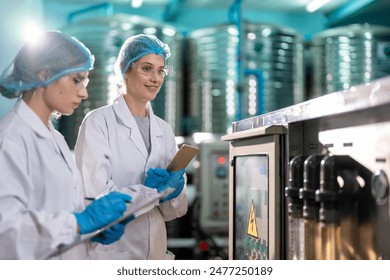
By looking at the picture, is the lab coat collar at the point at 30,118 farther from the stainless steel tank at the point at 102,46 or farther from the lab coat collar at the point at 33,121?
the stainless steel tank at the point at 102,46

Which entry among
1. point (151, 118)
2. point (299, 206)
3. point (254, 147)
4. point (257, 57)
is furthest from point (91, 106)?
point (299, 206)

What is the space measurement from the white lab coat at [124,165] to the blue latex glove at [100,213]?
0.29 metres

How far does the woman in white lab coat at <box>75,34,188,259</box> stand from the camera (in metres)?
1.56

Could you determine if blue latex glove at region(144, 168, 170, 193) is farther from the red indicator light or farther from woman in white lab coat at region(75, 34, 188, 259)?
the red indicator light

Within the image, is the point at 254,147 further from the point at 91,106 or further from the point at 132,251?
the point at 91,106

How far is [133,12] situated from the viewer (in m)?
4.13

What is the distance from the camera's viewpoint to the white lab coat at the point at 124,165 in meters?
1.52

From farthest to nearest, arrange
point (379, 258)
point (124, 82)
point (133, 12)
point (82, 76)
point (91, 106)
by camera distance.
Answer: point (133, 12) → point (91, 106) → point (124, 82) → point (82, 76) → point (379, 258)

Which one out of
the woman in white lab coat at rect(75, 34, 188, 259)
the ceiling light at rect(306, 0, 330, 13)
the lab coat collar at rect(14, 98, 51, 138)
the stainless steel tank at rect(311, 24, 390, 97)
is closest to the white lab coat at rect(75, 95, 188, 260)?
the woman in white lab coat at rect(75, 34, 188, 259)

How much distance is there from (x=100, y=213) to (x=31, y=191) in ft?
0.51

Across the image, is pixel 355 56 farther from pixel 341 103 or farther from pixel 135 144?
pixel 341 103

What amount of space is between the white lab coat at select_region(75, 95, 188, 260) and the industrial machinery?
395 millimetres

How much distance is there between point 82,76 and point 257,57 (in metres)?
2.32

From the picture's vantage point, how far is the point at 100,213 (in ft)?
3.81
